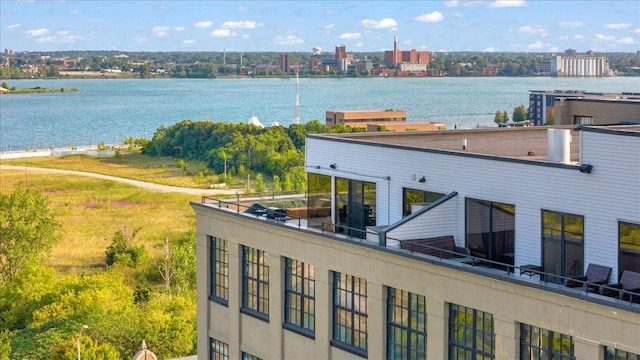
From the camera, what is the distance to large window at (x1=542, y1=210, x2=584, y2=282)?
25250 millimetres

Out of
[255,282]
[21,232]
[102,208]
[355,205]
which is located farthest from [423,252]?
[102,208]

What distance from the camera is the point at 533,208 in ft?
86.3

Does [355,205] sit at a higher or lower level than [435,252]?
higher

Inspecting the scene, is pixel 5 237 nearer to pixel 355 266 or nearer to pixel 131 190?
pixel 355 266

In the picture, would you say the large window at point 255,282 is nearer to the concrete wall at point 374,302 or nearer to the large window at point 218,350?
the concrete wall at point 374,302

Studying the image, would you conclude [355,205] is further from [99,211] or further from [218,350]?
[99,211]

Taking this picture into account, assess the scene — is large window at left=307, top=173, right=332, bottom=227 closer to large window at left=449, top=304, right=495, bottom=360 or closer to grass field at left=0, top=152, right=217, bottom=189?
large window at left=449, top=304, right=495, bottom=360

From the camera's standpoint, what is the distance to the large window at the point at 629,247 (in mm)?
23906

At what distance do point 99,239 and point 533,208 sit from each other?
73.7 metres

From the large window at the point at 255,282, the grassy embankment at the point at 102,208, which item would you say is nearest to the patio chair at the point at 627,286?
the large window at the point at 255,282

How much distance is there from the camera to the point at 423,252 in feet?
93.0

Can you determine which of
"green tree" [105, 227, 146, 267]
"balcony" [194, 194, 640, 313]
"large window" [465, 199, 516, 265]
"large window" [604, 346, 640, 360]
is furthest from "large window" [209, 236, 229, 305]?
"green tree" [105, 227, 146, 267]

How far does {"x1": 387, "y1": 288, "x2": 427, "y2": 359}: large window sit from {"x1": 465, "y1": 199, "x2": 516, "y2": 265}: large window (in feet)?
7.90

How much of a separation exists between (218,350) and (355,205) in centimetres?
750
